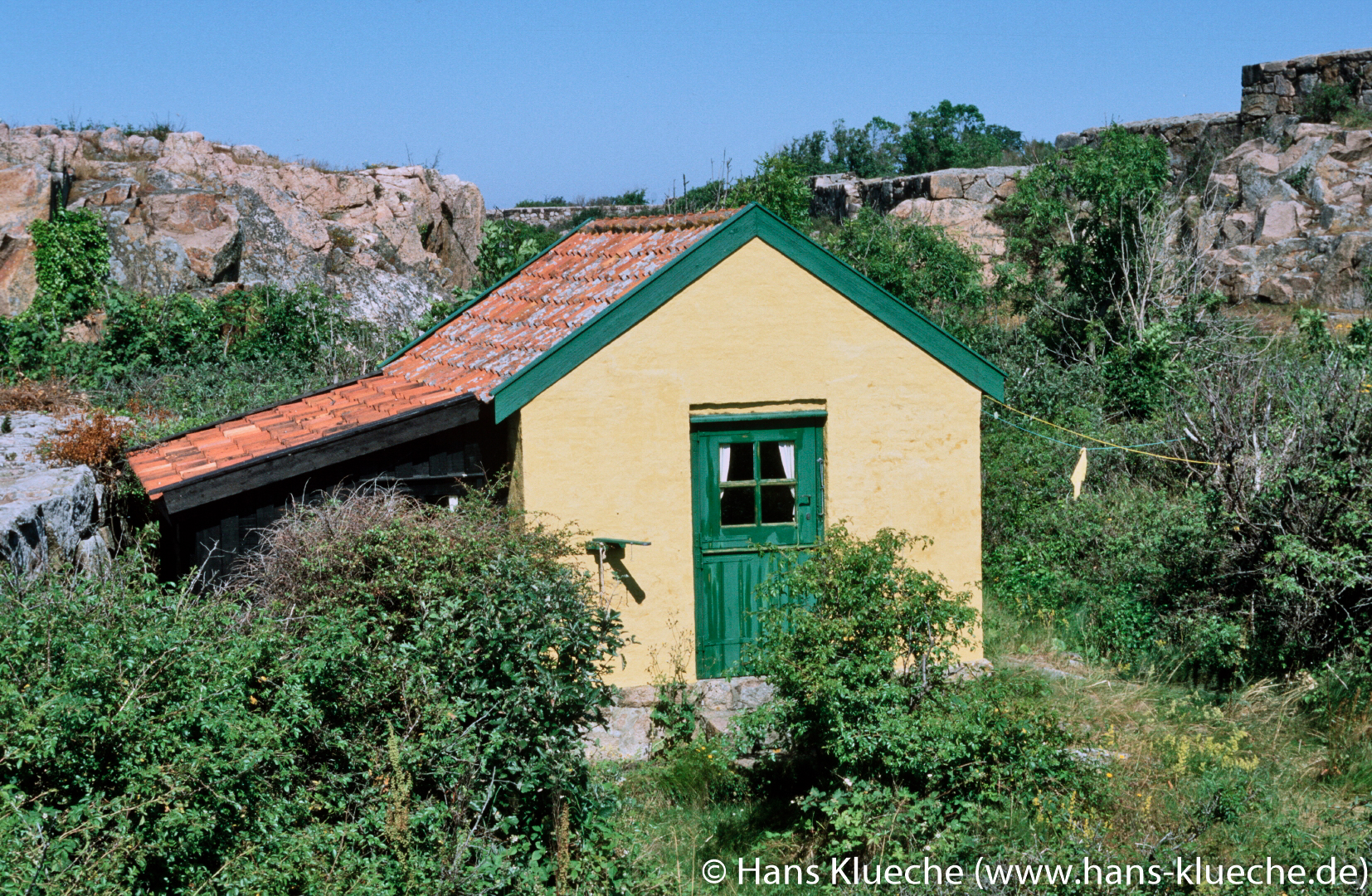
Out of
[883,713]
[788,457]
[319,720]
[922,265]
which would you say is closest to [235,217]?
[922,265]

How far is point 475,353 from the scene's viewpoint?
883 cm

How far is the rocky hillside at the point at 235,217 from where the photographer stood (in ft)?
55.8

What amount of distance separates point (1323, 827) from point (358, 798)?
5125mm

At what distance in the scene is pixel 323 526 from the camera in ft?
20.3

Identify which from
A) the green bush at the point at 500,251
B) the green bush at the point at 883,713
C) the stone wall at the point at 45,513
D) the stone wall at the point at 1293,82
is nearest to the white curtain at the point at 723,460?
the green bush at the point at 883,713

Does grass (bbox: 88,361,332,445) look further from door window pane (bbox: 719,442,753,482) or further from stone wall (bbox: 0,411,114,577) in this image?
door window pane (bbox: 719,442,753,482)

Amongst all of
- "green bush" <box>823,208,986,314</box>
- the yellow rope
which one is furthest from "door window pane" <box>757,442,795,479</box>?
"green bush" <box>823,208,986,314</box>

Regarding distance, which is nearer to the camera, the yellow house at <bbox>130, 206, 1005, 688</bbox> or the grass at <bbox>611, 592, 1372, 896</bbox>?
the grass at <bbox>611, 592, 1372, 896</bbox>

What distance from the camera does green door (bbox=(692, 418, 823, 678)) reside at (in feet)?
26.5

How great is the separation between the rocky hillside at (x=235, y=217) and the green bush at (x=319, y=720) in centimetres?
1284

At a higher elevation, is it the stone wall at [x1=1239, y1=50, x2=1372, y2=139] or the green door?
the stone wall at [x1=1239, y1=50, x2=1372, y2=139]

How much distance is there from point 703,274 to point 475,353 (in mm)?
2131

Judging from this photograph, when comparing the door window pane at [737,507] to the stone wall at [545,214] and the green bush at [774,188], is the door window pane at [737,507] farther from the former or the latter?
the stone wall at [545,214]

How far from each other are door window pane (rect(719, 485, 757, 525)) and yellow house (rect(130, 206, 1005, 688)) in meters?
0.02
